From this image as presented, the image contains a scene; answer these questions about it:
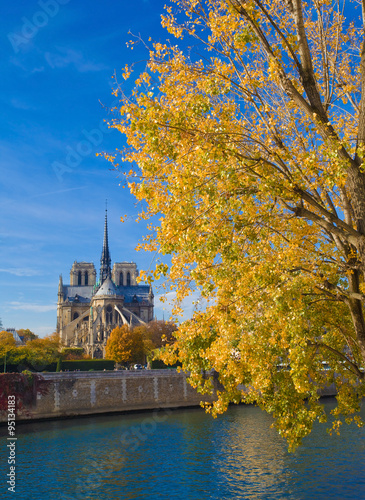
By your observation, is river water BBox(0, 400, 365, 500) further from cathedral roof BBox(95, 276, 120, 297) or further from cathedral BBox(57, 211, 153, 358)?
cathedral roof BBox(95, 276, 120, 297)

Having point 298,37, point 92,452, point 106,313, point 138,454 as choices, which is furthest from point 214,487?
Answer: point 106,313

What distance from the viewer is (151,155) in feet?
27.1

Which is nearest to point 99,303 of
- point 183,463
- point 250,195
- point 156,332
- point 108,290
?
point 108,290

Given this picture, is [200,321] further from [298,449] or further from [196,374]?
[298,449]

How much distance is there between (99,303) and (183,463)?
8898 cm

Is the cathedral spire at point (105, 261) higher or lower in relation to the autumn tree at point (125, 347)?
higher

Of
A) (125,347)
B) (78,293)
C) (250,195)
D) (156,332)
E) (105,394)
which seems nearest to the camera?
(250,195)

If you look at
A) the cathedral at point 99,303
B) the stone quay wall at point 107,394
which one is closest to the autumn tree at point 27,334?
the cathedral at point 99,303

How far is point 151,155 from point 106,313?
334 ft

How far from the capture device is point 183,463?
872 inches

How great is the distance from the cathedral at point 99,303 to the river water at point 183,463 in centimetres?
6560

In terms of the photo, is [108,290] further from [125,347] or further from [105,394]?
[105,394]

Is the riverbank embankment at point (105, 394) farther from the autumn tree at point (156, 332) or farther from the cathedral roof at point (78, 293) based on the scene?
the cathedral roof at point (78, 293)

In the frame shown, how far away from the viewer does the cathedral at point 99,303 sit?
323 ft
